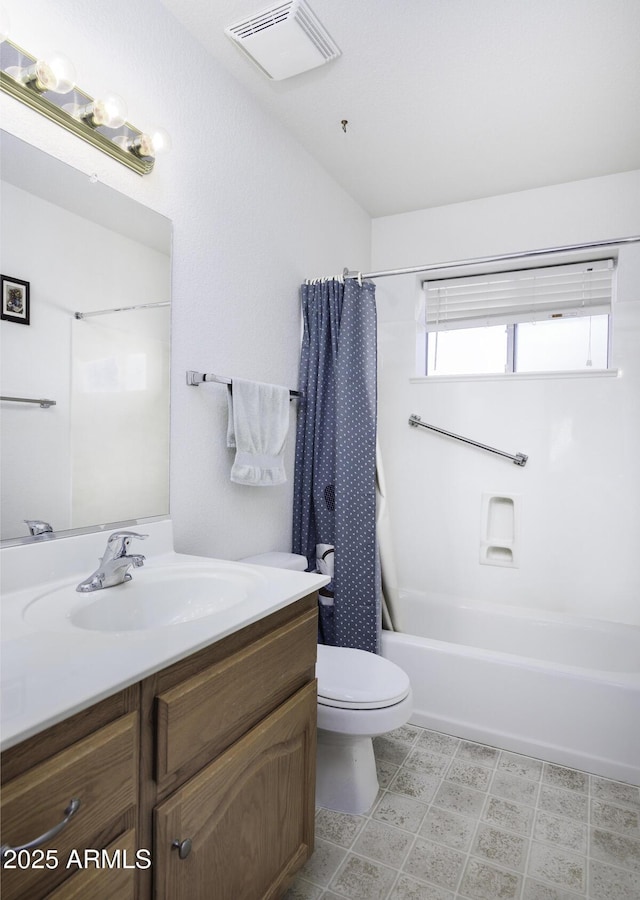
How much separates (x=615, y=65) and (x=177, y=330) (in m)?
1.72

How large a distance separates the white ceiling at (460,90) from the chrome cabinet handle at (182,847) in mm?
2093

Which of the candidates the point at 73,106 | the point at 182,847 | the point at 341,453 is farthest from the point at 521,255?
the point at 182,847

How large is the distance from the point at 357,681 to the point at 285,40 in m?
2.03

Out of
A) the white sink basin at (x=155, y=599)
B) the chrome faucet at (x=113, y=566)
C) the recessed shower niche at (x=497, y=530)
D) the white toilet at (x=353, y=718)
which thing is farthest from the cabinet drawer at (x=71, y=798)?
the recessed shower niche at (x=497, y=530)

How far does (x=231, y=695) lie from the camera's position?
1027 mm

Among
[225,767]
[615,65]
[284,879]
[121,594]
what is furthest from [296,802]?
[615,65]

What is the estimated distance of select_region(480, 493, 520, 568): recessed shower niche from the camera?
2.71 meters

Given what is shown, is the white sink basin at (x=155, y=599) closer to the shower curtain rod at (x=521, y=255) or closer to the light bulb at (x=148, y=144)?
the light bulb at (x=148, y=144)

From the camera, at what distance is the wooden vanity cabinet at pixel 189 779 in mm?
699

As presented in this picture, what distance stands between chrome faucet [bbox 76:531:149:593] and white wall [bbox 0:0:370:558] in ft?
1.33

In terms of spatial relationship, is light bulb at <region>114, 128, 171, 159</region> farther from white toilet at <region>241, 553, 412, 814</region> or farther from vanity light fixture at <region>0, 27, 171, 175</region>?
white toilet at <region>241, 553, 412, 814</region>

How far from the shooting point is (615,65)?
6.01ft

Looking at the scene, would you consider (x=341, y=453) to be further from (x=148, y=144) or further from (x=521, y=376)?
(x=148, y=144)

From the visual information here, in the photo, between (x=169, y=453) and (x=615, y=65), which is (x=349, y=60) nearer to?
(x=615, y=65)
